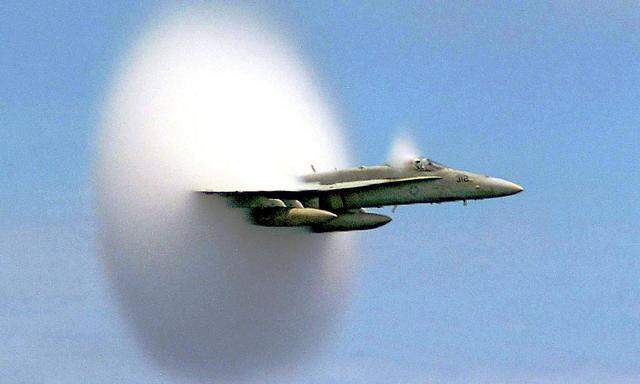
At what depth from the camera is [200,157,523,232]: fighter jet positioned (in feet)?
262

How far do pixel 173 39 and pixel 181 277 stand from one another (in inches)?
535

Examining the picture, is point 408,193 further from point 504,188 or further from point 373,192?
point 504,188

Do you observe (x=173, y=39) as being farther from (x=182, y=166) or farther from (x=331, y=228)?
(x=331, y=228)

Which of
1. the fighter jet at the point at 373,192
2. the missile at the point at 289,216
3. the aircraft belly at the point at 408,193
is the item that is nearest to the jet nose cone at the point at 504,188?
the fighter jet at the point at 373,192

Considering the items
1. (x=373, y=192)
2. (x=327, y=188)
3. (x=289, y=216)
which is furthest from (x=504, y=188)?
(x=289, y=216)

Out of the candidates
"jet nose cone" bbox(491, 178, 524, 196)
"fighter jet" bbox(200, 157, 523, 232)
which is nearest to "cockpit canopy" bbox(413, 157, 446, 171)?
"fighter jet" bbox(200, 157, 523, 232)

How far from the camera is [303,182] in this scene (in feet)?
271

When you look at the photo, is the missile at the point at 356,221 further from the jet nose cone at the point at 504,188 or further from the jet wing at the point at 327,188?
the jet nose cone at the point at 504,188

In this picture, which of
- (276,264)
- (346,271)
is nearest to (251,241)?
(276,264)

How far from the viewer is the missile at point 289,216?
78125 millimetres

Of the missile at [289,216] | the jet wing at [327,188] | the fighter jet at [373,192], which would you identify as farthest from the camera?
the fighter jet at [373,192]

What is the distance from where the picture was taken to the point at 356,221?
80.6m

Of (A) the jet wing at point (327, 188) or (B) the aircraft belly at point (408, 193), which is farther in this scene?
(B) the aircraft belly at point (408, 193)

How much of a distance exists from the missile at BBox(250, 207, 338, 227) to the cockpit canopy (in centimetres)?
505
